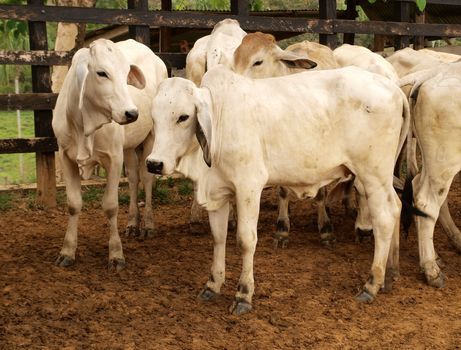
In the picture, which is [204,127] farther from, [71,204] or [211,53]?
[211,53]

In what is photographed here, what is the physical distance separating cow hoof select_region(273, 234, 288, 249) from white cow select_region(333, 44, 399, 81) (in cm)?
176

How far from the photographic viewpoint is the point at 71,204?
5.79m

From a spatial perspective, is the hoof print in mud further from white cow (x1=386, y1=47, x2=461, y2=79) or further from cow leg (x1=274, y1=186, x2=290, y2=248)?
white cow (x1=386, y1=47, x2=461, y2=79)

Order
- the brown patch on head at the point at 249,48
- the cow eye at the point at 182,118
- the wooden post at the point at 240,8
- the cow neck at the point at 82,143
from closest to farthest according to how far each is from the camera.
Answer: the cow eye at the point at 182,118 → the cow neck at the point at 82,143 → the brown patch on head at the point at 249,48 → the wooden post at the point at 240,8

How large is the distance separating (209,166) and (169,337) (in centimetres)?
111

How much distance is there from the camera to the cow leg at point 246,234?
470 cm

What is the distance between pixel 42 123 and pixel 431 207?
4270mm

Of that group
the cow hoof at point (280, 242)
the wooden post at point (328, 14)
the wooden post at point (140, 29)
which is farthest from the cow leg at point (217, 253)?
the wooden post at point (328, 14)

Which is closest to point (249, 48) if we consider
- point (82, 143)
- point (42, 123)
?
point (82, 143)

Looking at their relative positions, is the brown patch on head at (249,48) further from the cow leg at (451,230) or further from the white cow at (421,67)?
the cow leg at (451,230)

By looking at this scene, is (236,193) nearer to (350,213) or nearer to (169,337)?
(169,337)

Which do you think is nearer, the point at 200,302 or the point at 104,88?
the point at 200,302

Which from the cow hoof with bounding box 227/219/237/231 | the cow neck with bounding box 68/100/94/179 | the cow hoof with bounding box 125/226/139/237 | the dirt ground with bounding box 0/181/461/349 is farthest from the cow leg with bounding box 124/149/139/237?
the cow neck with bounding box 68/100/94/179

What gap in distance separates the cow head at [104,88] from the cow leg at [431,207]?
7.41ft
